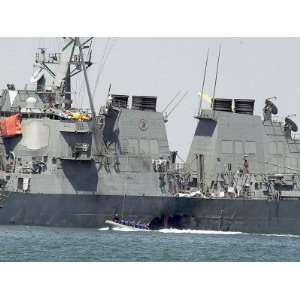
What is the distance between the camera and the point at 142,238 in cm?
5084

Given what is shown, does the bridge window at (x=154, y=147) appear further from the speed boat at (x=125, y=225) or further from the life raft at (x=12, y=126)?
the life raft at (x=12, y=126)

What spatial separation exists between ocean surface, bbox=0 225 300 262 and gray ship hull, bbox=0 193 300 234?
832 mm

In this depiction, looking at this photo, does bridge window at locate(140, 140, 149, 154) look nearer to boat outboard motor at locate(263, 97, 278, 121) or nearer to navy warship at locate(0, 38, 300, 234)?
navy warship at locate(0, 38, 300, 234)

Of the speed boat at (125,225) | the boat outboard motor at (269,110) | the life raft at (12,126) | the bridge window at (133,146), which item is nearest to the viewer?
the speed boat at (125,225)

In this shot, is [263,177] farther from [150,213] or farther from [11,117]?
[11,117]

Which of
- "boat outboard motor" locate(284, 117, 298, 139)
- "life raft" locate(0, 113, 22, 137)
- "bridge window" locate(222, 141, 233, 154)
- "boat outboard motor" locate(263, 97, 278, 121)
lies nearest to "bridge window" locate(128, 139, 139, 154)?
"bridge window" locate(222, 141, 233, 154)

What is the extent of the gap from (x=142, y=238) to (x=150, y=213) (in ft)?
21.7

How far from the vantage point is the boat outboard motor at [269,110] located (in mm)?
61938

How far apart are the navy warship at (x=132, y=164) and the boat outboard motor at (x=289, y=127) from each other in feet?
0.34

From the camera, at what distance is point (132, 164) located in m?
58.1

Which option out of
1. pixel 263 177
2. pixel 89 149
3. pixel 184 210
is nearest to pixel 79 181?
pixel 89 149

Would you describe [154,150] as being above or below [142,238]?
above

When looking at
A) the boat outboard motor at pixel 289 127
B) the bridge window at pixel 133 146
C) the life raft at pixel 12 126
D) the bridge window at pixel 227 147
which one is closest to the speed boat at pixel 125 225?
the bridge window at pixel 133 146

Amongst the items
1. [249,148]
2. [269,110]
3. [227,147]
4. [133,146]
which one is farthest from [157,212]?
[269,110]
